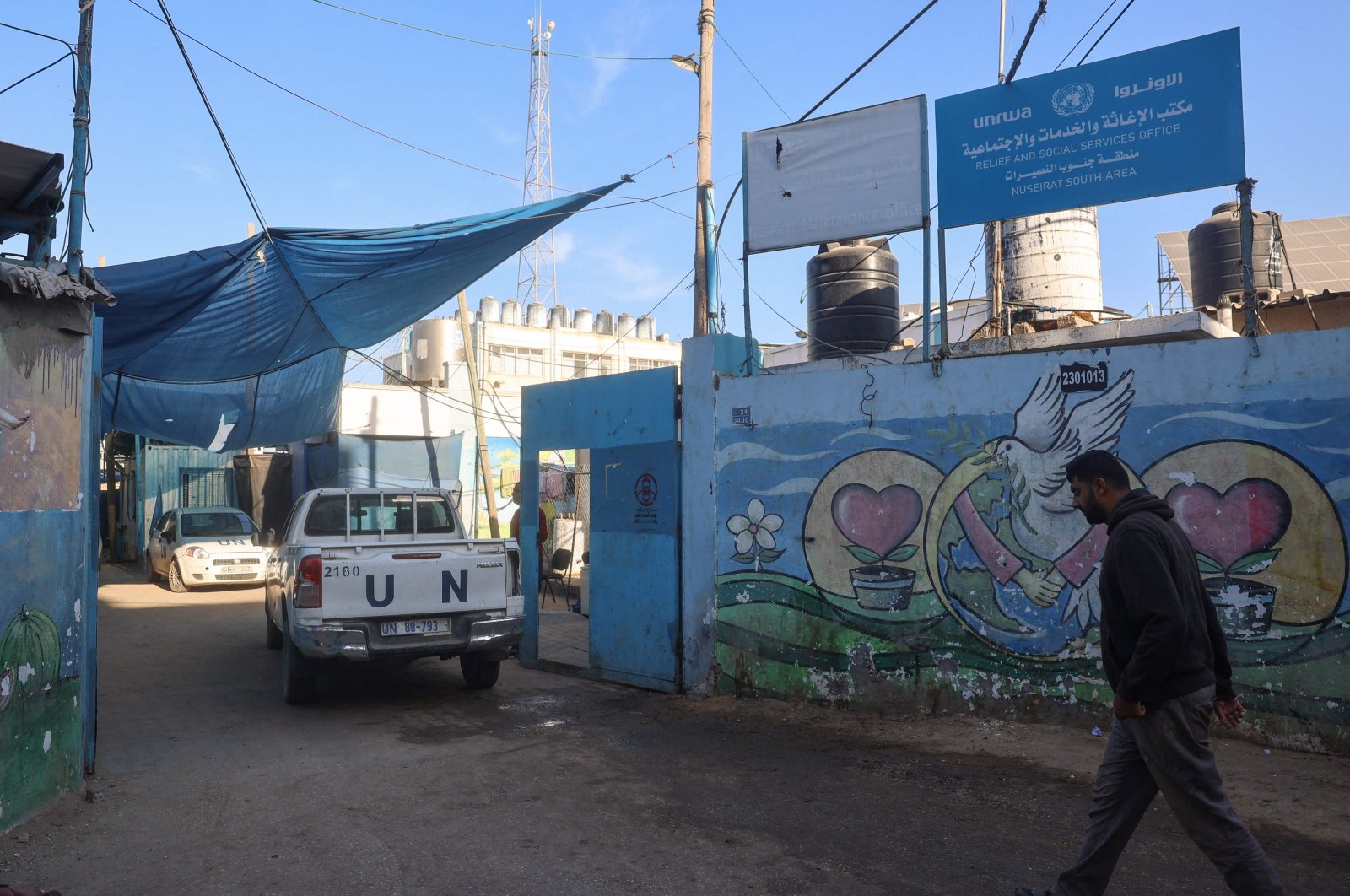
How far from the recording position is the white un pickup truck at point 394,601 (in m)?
7.46

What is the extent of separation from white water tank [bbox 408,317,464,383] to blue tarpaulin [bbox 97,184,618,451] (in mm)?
22578

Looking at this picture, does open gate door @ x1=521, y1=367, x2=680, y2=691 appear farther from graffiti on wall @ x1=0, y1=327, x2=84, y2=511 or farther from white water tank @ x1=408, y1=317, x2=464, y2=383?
white water tank @ x1=408, y1=317, x2=464, y2=383

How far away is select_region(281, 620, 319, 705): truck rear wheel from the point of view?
26.3 feet

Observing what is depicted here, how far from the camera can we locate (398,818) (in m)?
→ 5.23

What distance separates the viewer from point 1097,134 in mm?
7414

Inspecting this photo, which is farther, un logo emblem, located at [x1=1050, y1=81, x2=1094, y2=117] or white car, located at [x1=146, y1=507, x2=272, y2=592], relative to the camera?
white car, located at [x1=146, y1=507, x2=272, y2=592]

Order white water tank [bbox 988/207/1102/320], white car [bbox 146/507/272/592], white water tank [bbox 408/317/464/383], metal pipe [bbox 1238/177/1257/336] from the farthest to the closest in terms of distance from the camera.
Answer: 1. white water tank [bbox 408/317/464/383]
2. white car [bbox 146/507/272/592]
3. white water tank [bbox 988/207/1102/320]
4. metal pipe [bbox 1238/177/1257/336]

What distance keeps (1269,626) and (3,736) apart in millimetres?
7592

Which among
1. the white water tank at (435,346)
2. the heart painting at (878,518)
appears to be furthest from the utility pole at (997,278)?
the white water tank at (435,346)

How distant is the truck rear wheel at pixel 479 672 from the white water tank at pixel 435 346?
90.7 feet

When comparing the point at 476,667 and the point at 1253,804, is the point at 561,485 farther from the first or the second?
the point at 1253,804

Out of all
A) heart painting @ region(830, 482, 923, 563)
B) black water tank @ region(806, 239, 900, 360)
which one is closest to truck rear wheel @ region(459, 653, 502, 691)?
heart painting @ region(830, 482, 923, 563)

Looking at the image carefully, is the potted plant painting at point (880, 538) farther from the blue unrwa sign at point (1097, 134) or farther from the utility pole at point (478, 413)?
the utility pole at point (478, 413)

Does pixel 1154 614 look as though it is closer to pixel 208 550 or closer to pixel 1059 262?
pixel 1059 262
